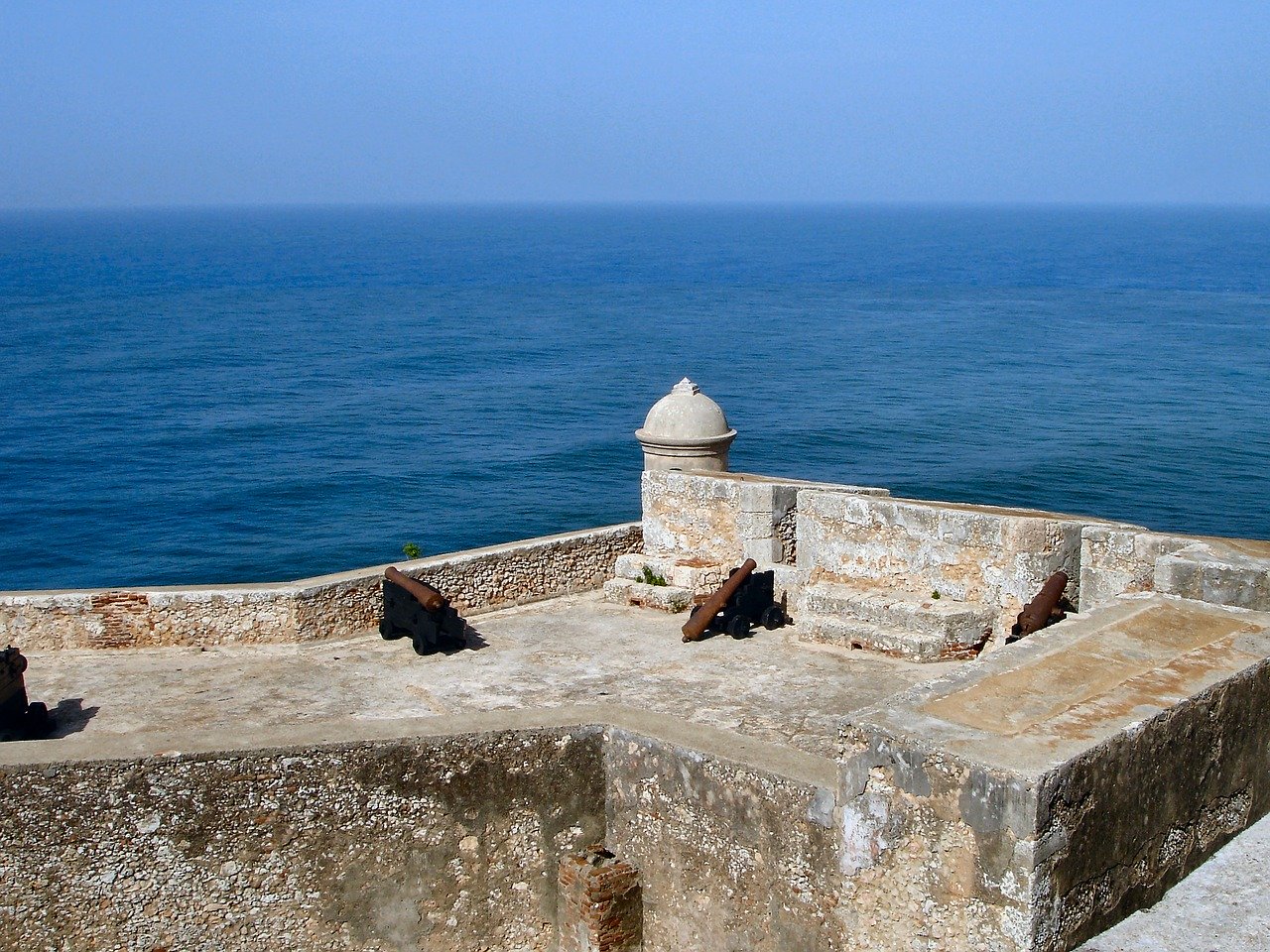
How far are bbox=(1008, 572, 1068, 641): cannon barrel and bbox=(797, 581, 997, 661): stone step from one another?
0.51m

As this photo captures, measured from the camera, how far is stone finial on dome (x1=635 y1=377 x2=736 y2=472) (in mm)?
13789

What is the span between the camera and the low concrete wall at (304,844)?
7707 mm

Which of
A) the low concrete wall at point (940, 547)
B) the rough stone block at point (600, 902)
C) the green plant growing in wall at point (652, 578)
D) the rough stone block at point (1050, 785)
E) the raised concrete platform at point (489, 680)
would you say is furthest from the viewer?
the green plant growing in wall at point (652, 578)

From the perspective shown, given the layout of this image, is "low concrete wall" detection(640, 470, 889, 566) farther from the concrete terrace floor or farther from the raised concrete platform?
the raised concrete platform

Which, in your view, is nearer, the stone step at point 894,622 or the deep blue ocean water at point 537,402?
the stone step at point 894,622

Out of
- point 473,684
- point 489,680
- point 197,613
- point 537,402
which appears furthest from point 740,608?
point 537,402

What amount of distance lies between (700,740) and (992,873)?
235 cm

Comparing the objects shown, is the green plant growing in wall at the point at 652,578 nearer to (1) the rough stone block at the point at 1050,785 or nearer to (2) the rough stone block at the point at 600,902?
(2) the rough stone block at the point at 600,902

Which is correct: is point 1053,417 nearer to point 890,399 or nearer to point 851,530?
point 890,399

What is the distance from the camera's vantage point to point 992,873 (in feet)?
19.9

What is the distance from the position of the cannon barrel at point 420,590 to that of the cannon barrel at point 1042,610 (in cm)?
426

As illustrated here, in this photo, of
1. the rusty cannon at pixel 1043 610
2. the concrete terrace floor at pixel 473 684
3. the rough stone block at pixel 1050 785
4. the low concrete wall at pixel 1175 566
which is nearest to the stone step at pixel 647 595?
the concrete terrace floor at pixel 473 684

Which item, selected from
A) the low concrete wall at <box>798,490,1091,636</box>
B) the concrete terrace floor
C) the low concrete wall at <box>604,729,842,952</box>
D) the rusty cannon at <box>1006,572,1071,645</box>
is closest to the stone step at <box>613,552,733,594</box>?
the concrete terrace floor

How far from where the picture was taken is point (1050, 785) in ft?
19.2
